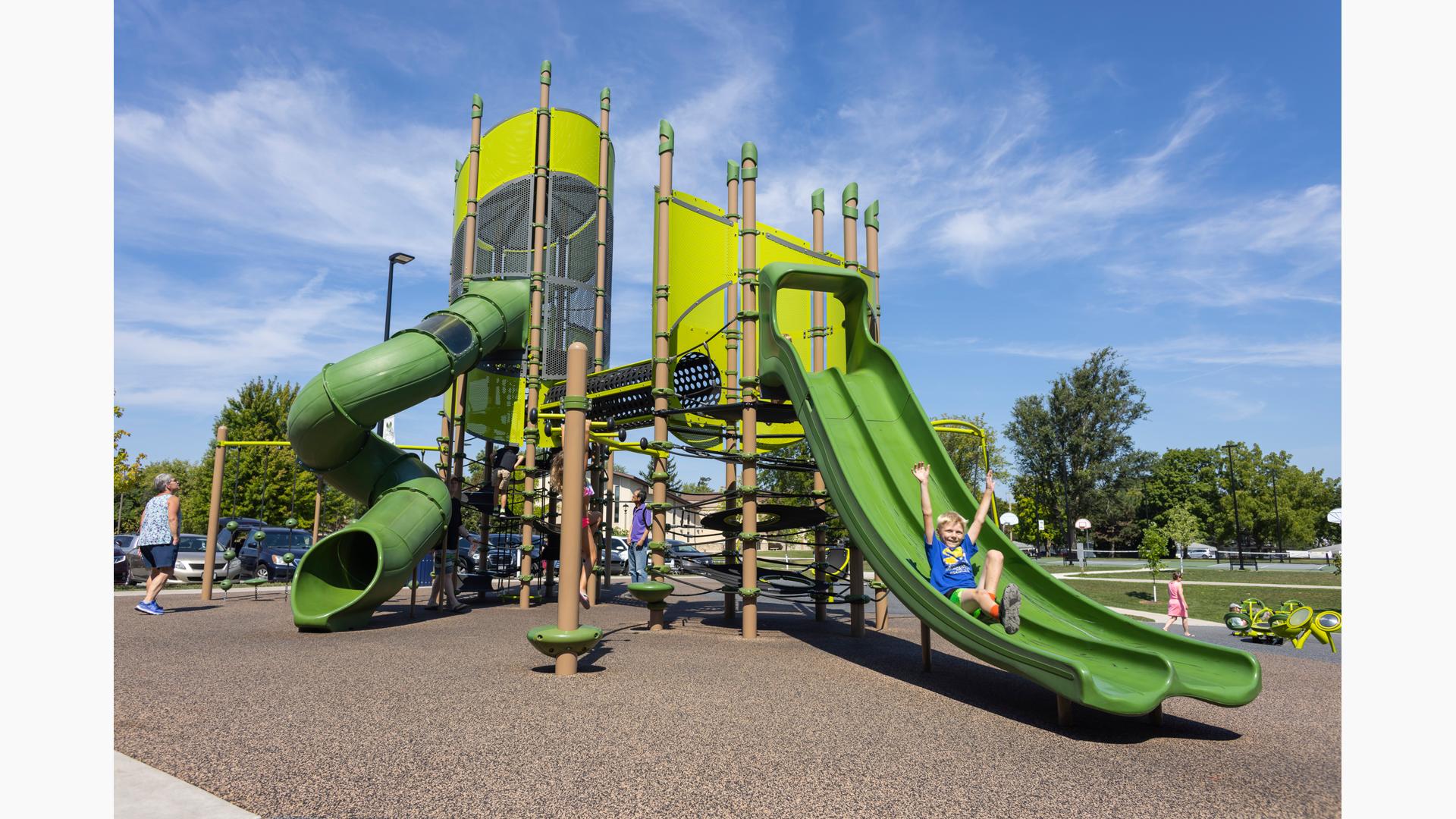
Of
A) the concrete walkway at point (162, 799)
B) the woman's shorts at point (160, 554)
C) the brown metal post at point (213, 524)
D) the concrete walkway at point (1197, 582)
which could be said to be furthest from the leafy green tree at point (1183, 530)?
the concrete walkway at point (162, 799)

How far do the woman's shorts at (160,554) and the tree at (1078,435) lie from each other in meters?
50.0

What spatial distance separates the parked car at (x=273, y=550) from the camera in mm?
20656

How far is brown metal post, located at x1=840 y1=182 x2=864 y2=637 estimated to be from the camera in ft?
33.3

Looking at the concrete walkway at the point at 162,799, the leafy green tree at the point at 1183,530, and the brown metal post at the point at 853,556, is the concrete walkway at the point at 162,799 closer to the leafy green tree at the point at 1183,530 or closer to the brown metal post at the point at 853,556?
the brown metal post at the point at 853,556

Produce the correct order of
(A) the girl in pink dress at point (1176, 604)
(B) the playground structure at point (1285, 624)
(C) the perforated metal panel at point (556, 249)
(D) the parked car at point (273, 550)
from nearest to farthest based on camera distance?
(B) the playground structure at point (1285, 624), (A) the girl in pink dress at point (1176, 604), (C) the perforated metal panel at point (556, 249), (D) the parked car at point (273, 550)

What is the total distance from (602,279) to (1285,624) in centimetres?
1227

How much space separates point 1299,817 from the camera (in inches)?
149

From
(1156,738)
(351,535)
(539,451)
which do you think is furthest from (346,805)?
(539,451)

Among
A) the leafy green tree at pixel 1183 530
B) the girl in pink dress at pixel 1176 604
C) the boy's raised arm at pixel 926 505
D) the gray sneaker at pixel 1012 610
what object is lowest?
the leafy green tree at pixel 1183 530

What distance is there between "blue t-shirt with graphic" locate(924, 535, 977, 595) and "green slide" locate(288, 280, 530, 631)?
6370 millimetres

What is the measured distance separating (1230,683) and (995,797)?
97.6 inches

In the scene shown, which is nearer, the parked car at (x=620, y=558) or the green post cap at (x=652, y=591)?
the green post cap at (x=652, y=591)

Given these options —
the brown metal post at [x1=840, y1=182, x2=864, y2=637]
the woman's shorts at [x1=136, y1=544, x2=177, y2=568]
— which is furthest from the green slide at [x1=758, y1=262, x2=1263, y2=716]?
the woman's shorts at [x1=136, y1=544, x2=177, y2=568]

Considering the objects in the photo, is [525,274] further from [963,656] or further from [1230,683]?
[1230,683]
